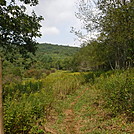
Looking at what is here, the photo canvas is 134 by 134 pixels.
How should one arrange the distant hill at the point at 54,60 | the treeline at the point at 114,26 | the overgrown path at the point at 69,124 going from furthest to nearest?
1. the distant hill at the point at 54,60
2. the treeline at the point at 114,26
3. the overgrown path at the point at 69,124

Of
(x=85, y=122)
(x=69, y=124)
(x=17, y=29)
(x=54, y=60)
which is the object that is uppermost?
(x=54, y=60)

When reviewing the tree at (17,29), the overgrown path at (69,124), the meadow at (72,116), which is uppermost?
the tree at (17,29)

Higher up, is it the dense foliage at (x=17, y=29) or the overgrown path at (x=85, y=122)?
the dense foliage at (x=17, y=29)

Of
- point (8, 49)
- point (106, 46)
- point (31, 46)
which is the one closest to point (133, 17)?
point (106, 46)

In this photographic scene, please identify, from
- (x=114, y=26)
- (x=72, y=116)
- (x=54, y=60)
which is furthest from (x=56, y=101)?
(x=54, y=60)

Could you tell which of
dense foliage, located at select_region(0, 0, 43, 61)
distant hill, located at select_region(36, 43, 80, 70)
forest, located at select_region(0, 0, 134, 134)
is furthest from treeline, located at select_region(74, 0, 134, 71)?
distant hill, located at select_region(36, 43, 80, 70)

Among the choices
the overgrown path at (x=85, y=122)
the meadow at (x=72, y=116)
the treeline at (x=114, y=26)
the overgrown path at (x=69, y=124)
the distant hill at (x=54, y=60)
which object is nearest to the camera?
the meadow at (x=72, y=116)

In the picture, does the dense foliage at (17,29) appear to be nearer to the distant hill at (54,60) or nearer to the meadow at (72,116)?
the meadow at (72,116)

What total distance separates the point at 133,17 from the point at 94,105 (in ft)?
18.9

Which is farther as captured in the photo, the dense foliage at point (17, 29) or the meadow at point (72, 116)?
the dense foliage at point (17, 29)

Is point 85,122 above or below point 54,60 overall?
→ below

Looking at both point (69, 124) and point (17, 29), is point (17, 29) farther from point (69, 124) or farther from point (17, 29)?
point (69, 124)

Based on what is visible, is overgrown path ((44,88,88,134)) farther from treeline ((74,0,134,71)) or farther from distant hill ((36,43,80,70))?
distant hill ((36,43,80,70))

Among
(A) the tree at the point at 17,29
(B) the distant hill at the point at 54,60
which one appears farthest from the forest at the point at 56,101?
(B) the distant hill at the point at 54,60
